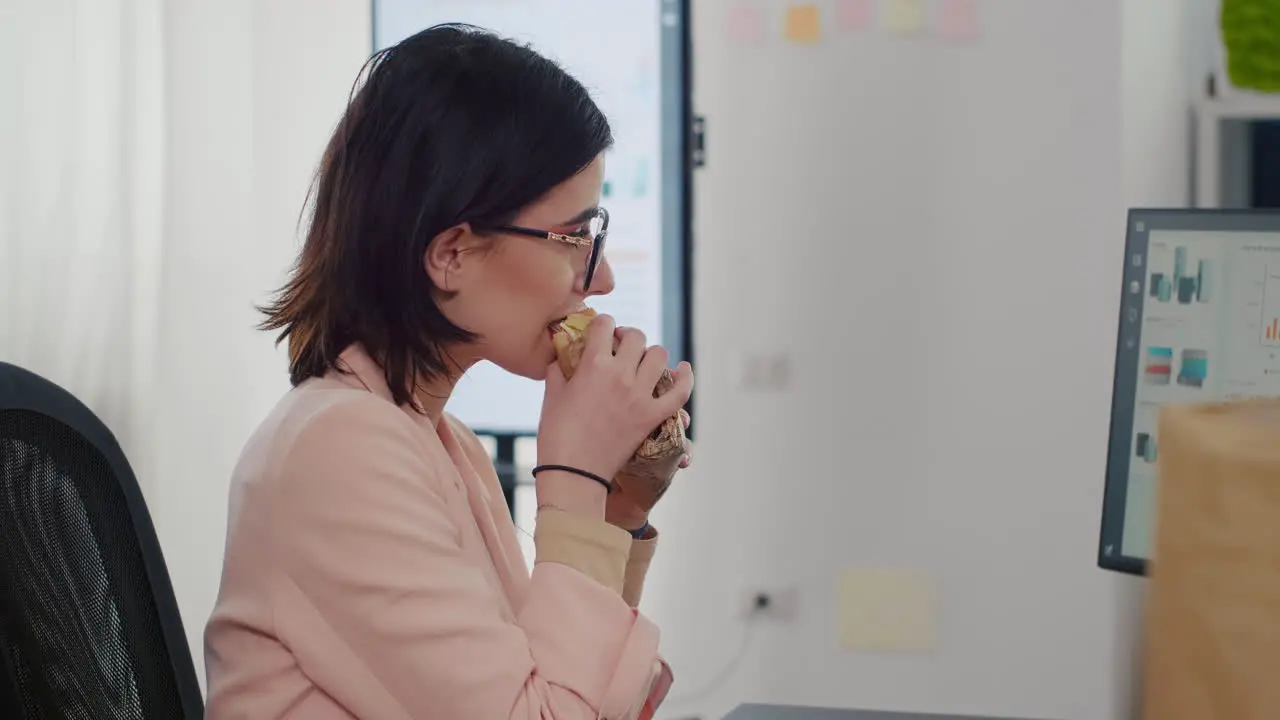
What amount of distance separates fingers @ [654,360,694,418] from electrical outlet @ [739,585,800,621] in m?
1.26

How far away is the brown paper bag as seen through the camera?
44 centimetres

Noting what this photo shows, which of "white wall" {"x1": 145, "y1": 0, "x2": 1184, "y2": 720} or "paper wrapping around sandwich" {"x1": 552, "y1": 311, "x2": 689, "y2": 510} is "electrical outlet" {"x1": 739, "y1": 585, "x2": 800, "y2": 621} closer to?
"white wall" {"x1": 145, "y1": 0, "x2": 1184, "y2": 720}

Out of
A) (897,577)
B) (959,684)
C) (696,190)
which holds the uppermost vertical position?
(696,190)

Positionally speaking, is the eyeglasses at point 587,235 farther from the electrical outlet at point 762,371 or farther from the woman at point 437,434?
the electrical outlet at point 762,371

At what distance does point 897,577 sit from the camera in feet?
7.52

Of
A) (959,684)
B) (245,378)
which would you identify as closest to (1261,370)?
(959,684)

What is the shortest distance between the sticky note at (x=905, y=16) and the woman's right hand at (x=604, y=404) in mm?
1291

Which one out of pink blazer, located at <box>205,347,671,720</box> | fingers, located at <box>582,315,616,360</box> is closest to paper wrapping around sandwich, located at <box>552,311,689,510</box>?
fingers, located at <box>582,315,616,360</box>

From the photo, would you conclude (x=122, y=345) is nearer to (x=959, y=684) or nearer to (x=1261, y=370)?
(x=1261, y=370)

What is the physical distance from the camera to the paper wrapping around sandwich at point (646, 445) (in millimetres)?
1116

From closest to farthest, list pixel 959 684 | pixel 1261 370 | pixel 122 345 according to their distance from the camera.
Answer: pixel 1261 370
pixel 122 345
pixel 959 684

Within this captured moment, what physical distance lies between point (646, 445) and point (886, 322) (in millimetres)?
1192

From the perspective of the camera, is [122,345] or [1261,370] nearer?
[1261,370]

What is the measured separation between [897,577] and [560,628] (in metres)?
1.43
